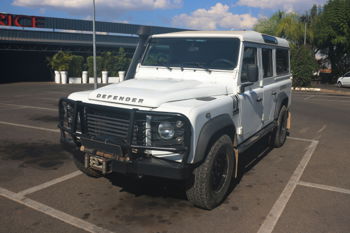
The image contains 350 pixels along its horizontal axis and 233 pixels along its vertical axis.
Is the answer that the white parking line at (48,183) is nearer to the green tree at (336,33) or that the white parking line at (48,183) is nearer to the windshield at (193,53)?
the windshield at (193,53)

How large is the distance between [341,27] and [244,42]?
107 ft

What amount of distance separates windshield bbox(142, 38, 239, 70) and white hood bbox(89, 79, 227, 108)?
367 millimetres

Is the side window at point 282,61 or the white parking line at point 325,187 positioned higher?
the side window at point 282,61

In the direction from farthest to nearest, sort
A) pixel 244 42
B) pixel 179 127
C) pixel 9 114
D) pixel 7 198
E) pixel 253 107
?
pixel 9 114
pixel 253 107
pixel 244 42
pixel 7 198
pixel 179 127

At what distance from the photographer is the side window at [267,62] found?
5.98 m

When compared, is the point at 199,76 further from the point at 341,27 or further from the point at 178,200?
the point at 341,27

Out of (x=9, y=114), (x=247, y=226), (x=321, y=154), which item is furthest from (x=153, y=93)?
(x=9, y=114)

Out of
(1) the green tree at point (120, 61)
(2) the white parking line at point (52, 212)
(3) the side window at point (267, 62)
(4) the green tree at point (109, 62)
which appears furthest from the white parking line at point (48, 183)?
(1) the green tree at point (120, 61)

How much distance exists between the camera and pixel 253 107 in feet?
17.8

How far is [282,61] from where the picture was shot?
7.18 m

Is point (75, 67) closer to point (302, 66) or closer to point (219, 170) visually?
point (302, 66)

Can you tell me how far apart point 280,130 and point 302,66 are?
21.0 meters

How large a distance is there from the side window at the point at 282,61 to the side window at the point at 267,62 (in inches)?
20.0

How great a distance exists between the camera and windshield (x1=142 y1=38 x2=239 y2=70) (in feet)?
16.5
